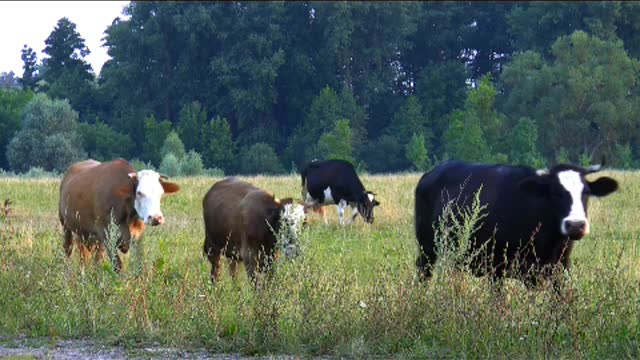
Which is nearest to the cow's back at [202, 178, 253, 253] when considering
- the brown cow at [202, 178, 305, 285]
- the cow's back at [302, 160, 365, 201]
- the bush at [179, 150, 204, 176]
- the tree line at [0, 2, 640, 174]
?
the brown cow at [202, 178, 305, 285]

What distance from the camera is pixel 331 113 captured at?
Answer: 6644 cm

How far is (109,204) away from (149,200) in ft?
2.14

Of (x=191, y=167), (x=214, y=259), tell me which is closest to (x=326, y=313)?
(x=214, y=259)

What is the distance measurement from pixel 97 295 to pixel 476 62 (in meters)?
70.5

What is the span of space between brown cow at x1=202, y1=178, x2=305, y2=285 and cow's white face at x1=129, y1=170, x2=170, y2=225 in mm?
695

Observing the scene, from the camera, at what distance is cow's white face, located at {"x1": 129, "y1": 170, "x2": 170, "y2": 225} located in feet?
45.0

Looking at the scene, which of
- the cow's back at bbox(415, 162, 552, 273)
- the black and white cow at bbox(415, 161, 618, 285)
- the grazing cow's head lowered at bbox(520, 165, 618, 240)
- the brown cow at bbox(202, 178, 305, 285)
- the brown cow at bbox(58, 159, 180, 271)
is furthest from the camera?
the brown cow at bbox(58, 159, 180, 271)

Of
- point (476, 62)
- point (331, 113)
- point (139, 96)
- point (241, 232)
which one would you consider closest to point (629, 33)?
point (476, 62)

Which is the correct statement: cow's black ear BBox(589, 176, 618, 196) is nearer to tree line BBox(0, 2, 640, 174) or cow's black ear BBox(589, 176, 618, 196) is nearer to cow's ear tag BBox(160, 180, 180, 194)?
cow's ear tag BBox(160, 180, 180, 194)

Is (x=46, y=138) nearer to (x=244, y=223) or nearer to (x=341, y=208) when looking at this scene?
(x=341, y=208)

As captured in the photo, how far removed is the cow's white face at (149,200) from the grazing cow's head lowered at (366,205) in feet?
30.5

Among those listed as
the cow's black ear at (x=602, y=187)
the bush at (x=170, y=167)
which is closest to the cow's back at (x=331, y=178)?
the cow's black ear at (x=602, y=187)

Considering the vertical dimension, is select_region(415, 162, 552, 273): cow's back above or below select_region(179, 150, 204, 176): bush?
above

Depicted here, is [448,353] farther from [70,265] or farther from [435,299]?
[70,265]
